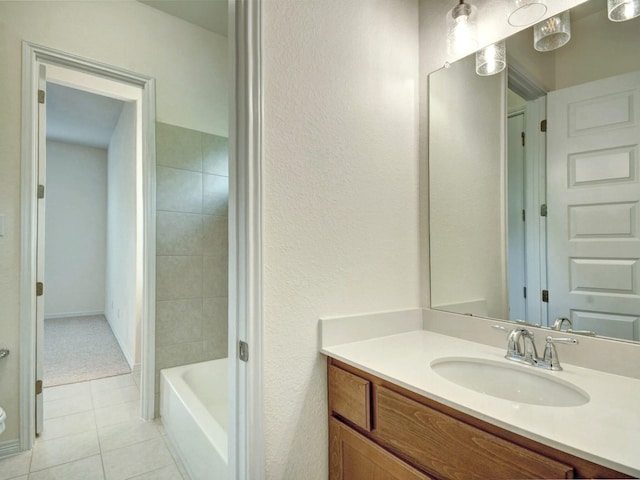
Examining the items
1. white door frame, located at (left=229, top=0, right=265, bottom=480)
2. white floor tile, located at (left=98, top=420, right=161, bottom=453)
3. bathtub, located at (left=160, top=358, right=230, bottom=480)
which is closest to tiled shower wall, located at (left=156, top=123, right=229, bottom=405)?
bathtub, located at (left=160, top=358, right=230, bottom=480)

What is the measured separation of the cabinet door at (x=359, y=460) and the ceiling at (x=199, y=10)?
8.49 ft

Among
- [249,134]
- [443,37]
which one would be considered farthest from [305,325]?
[443,37]

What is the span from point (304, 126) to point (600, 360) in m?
1.21

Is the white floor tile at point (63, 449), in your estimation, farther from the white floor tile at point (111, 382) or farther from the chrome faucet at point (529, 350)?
the chrome faucet at point (529, 350)

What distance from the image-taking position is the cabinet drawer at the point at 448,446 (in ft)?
2.21

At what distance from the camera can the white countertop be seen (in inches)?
24.1

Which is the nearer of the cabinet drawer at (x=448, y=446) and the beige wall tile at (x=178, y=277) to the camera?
the cabinet drawer at (x=448, y=446)

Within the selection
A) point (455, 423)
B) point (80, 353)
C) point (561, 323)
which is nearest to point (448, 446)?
point (455, 423)

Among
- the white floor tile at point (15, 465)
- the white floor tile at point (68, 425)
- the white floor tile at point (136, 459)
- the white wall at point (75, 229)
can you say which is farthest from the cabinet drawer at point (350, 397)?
the white wall at point (75, 229)

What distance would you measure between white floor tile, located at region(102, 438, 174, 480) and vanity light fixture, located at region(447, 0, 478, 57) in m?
2.47

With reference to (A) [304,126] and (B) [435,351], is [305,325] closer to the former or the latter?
(B) [435,351]

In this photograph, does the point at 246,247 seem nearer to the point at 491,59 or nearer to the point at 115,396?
the point at 491,59

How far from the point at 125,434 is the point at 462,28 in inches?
111

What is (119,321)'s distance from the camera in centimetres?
396
